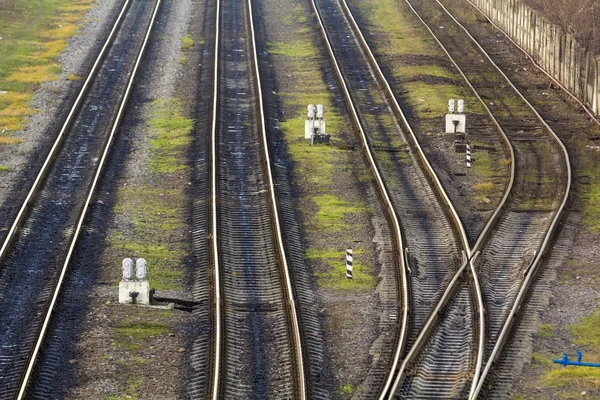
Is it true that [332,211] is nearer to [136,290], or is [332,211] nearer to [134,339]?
[136,290]

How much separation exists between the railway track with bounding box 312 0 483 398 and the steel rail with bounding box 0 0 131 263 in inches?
303

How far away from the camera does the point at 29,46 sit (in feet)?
148

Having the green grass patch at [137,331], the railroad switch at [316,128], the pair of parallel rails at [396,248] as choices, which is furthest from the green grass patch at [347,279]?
the railroad switch at [316,128]

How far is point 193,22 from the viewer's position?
49.8m

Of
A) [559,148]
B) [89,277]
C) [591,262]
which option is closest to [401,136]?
[559,148]

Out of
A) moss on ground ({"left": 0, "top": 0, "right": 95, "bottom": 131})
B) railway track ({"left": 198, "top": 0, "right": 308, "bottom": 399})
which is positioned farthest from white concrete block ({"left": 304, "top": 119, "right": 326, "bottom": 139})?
moss on ground ({"left": 0, "top": 0, "right": 95, "bottom": 131})

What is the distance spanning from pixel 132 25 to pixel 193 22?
2.74m

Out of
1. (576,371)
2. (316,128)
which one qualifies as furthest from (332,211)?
(576,371)

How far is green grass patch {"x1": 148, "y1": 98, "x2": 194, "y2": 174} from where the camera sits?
29562 millimetres

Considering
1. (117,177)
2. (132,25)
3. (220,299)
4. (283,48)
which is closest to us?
(220,299)

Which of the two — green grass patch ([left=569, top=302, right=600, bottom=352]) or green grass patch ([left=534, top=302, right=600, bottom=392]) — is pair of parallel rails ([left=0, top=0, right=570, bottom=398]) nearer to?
green grass patch ([left=534, top=302, right=600, bottom=392])

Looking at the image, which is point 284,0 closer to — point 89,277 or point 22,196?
point 22,196

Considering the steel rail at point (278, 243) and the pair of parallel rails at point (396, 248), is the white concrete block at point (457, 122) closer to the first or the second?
the pair of parallel rails at point (396, 248)

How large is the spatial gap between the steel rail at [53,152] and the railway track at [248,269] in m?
3.91
